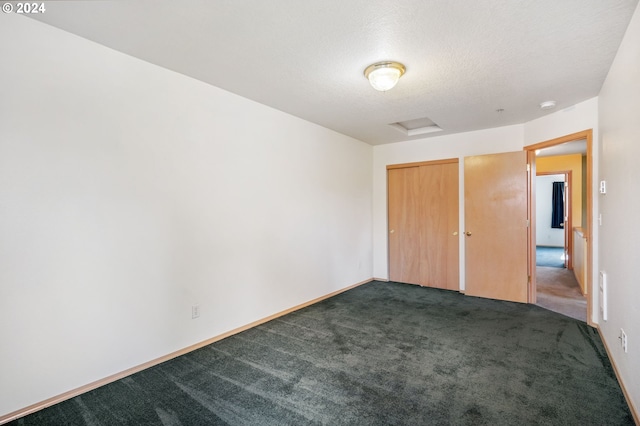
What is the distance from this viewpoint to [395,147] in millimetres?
5477

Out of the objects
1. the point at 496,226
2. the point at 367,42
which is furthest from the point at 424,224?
the point at 367,42

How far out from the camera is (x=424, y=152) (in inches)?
204

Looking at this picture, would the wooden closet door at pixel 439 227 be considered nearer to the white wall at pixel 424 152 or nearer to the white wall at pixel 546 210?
the white wall at pixel 424 152

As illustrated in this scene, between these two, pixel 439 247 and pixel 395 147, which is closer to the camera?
pixel 439 247

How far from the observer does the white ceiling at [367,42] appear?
1.89m

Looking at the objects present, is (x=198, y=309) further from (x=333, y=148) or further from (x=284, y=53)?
(x=333, y=148)

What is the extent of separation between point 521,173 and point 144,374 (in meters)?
4.85

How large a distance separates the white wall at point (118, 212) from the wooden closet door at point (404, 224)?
96.7 inches

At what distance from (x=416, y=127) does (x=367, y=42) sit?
2.95 meters

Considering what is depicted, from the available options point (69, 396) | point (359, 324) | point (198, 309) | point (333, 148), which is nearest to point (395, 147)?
point (333, 148)

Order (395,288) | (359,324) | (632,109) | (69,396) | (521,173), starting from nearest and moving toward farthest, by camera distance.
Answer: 1. (632,109)
2. (69,396)
3. (359,324)
4. (521,173)
5. (395,288)

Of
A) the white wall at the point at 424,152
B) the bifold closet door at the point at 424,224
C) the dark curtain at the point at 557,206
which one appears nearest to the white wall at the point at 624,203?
the white wall at the point at 424,152

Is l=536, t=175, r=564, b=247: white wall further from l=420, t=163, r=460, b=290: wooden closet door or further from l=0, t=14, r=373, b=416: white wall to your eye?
l=0, t=14, r=373, b=416: white wall

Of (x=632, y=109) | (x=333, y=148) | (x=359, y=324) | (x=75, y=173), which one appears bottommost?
(x=359, y=324)
